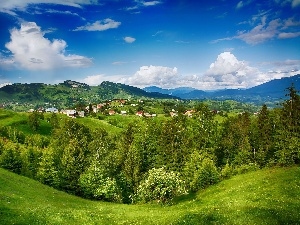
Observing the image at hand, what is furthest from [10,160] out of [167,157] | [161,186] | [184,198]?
[184,198]

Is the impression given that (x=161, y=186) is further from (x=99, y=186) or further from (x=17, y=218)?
(x=99, y=186)

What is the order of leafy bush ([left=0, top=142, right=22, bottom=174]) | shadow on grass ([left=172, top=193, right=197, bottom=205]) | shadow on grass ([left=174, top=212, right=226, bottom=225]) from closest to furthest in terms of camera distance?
shadow on grass ([left=174, top=212, right=226, bottom=225])
shadow on grass ([left=172, top=193, right=197, bottom=205])
leafy bush ([left=0, top=142, right=22, bottom=174])

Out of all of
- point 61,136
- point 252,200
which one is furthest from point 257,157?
point 61,136

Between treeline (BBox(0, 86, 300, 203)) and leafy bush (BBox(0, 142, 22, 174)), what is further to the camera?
leafy bush (BBox(0, 142, 22, 174))

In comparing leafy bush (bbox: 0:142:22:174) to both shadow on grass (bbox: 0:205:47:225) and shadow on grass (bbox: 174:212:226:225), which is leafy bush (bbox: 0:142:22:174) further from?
shadow on grass (bbox: 174:212:226:225)

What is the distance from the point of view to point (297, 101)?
8169cm

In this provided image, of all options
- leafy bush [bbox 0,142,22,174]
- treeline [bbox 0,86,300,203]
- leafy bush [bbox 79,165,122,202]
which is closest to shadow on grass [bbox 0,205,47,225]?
treeline [bbox 0,86,300,203]

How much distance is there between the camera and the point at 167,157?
297 ft

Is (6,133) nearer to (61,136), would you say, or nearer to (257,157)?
(61,136)

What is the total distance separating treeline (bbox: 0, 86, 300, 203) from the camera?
7431cm

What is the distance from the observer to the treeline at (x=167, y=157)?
74.3 meters

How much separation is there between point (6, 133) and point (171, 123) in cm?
12360

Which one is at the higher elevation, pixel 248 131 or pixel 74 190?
pixel 248 131

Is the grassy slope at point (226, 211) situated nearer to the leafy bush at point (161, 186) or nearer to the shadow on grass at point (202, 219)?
the shadow on grass at point (202, 219)
